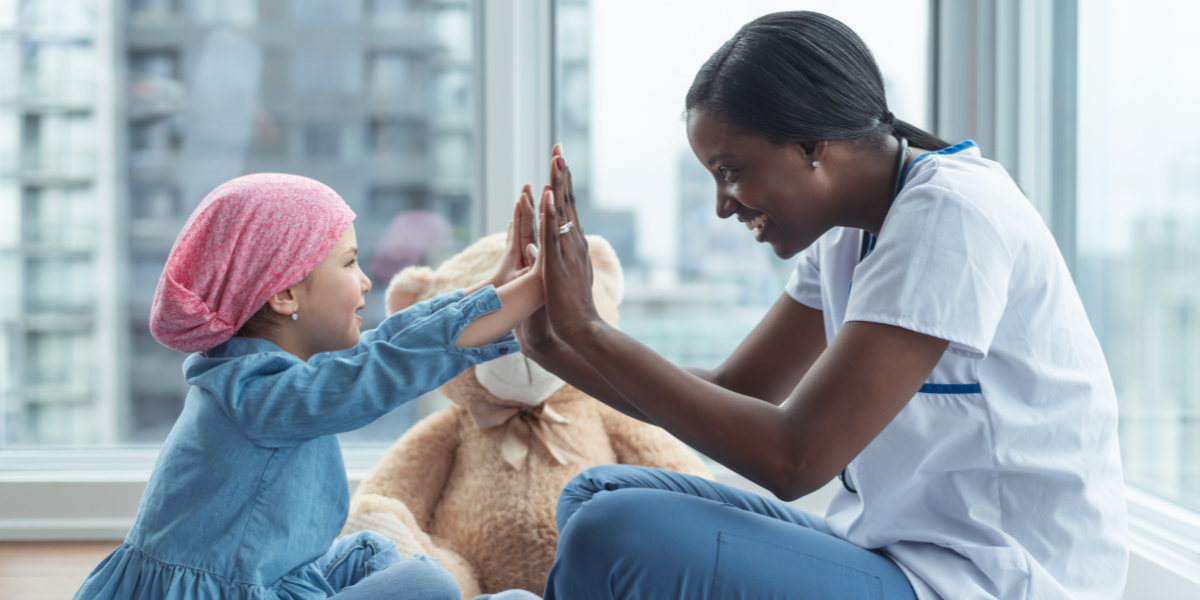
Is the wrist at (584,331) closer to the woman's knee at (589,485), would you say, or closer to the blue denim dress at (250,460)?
the blue denim dress at (250,460)

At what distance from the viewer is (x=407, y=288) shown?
1289 mm

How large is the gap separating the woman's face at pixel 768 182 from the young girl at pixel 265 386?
0.29 meters

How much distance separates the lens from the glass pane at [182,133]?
5.56 feet

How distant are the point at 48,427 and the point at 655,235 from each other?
4.86ft

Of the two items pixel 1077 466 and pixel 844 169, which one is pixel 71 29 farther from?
pixel 1077 466

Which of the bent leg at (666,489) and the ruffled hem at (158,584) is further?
the bent leg at (666,489)

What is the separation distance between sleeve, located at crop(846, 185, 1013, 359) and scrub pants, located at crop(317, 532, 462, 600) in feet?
1.88

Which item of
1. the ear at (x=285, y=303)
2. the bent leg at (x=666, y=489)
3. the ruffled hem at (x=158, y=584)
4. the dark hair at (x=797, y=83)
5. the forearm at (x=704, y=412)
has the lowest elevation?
the ruffled hem at (x=158, y=584)

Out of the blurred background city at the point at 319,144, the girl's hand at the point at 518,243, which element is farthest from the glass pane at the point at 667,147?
the girl's hand at the point at 518,243

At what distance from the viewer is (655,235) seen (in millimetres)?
1729

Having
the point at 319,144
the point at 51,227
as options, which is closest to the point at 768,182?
the point at 319,144

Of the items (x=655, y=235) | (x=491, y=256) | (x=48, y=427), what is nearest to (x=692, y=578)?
(x=491, y=256)

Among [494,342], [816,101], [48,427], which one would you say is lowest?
[48,427]

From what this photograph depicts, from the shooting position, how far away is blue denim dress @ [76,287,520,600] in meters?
0.86
